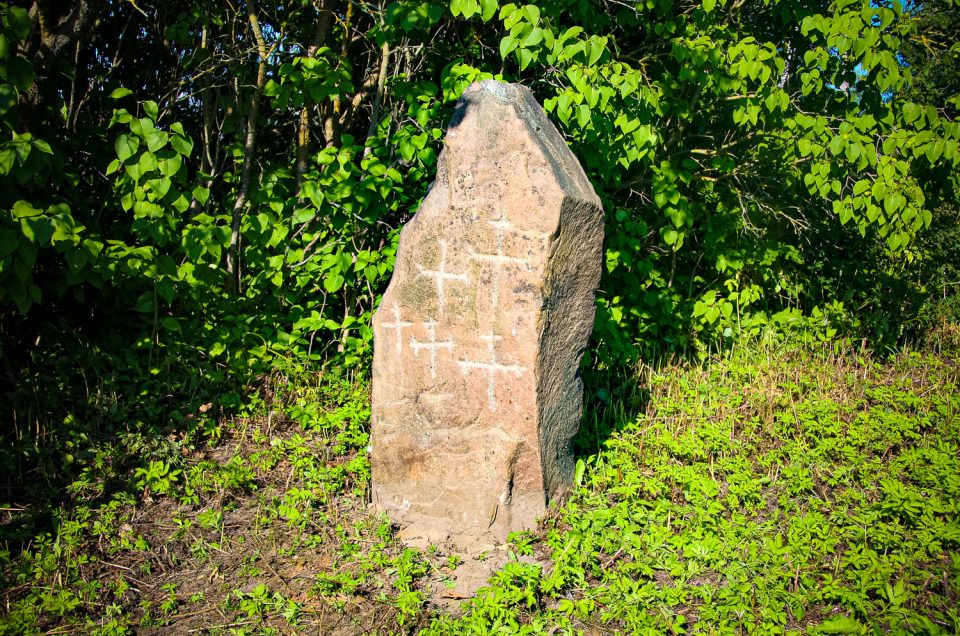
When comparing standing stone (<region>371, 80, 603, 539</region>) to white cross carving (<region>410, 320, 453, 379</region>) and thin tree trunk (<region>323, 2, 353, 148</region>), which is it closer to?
white cross carving (<region>410, 320, 453, 379</region>)

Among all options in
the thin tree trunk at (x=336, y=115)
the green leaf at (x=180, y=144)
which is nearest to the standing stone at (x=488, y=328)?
the green leaf at (x=180, y=144)

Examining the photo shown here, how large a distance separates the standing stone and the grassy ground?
24 cm

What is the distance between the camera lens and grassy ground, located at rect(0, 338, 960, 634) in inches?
105

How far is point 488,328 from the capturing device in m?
3.11

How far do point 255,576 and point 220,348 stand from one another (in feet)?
4.98

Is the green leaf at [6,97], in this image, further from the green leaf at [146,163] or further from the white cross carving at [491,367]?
the white cross carving at [491,367]

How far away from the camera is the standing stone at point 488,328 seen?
303cm

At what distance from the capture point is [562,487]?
336 cm

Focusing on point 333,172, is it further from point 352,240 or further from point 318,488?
point 318,488

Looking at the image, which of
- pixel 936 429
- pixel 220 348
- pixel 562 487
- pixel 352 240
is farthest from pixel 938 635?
pixel 220 348

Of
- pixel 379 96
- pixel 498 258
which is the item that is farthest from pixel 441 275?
pixel 379 96

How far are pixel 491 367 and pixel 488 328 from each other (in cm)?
17

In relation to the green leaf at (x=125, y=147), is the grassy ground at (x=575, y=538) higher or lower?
lower

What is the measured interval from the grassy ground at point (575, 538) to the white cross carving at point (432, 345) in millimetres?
754
